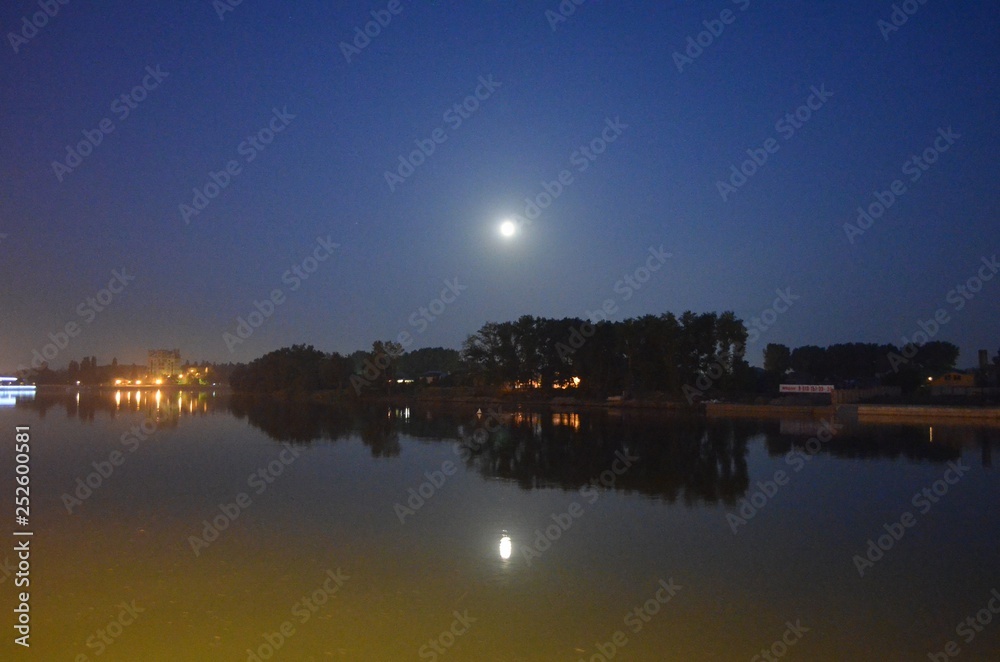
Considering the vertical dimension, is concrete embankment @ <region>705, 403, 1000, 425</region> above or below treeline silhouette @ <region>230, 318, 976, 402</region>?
below

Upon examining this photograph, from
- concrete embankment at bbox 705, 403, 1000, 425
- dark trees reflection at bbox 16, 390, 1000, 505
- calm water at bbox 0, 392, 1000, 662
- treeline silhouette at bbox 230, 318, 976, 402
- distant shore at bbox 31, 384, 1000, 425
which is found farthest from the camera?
treeline silhouette at bbox 230, 318, 976, 402

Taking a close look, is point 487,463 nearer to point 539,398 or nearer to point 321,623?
point 321,623

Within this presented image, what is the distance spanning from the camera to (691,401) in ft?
160

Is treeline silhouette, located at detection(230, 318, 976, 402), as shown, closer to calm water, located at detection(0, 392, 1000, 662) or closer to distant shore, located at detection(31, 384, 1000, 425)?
distant shore, located at detection(31, 384, 1000, 425)

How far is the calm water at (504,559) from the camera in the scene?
667cm

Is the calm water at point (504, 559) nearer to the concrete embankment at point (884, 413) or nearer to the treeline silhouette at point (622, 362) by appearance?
the concrete embankment at point (884, 413)

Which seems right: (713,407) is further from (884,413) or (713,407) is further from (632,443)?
(632,443)

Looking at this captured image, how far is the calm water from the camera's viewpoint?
6672mm

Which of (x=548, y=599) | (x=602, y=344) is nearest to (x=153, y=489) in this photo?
(x=548, y=599)

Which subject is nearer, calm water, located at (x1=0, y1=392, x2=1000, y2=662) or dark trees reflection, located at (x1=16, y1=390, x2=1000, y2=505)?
calm water, located at (x1=0, y1=392, x2=1000, y2=662)

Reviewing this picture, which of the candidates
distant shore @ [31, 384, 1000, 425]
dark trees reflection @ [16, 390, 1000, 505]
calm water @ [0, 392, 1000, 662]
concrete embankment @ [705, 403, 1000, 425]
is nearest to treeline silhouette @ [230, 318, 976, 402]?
distant shore @ [31, 384, 1000, 425]

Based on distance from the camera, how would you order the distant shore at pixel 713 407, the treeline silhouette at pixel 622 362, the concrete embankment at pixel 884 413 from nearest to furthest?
the concrete embankment at pixel 884 413, the distant shore at pixel 713 407, the treeline silhouette at pixel 622 362

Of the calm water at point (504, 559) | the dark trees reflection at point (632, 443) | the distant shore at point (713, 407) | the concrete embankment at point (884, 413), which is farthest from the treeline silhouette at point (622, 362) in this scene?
the calm water at point (504, 559)

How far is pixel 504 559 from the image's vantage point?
938 centimetres
